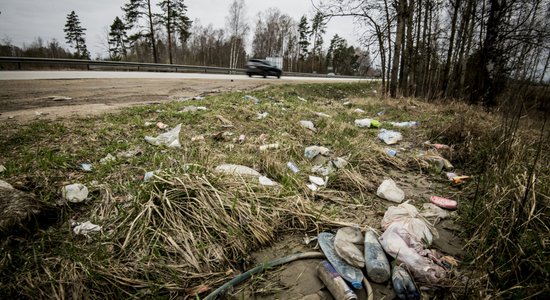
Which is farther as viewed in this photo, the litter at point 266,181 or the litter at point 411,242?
the litter at point 266,181

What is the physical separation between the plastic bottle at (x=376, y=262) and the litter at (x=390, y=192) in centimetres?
81

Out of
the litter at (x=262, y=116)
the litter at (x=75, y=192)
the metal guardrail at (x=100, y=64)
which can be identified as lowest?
the litter at (x=75, y=192)

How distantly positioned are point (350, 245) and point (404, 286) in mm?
333

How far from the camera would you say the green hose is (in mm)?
1203

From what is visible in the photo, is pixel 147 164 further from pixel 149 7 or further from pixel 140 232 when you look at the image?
pixel 149 7

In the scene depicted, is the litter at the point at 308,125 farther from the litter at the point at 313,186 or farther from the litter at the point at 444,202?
the litter at the point at 444,202

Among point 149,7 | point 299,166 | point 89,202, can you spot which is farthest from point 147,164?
point 149,7

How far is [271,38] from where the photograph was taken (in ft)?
125

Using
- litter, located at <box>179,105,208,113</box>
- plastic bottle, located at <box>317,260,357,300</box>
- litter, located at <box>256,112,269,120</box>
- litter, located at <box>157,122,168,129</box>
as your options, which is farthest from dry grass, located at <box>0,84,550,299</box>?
litter, located at <box>179,105,208,113</box>

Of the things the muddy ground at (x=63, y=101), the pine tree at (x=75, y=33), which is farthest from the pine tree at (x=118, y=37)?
the muddy ground at (x=63, y=101)

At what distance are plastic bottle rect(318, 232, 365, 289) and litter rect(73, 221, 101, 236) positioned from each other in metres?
1.46

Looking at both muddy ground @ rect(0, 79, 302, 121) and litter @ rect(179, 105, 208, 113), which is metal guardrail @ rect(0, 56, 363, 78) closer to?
muddy ground @ rect(0, 79, 302, 121)

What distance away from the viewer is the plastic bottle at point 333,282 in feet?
3.86

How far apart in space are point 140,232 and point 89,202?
0.73 meters
